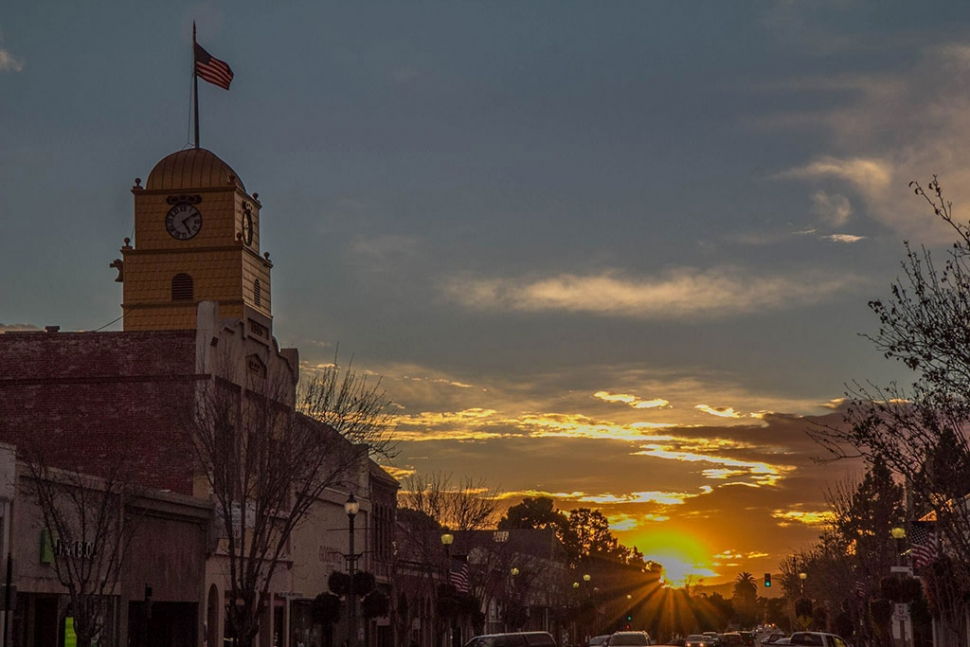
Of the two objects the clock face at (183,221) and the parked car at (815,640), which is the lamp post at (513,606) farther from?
the parked car at (815,640)

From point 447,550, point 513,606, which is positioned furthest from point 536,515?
point 447,550

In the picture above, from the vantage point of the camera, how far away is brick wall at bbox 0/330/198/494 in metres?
48.5

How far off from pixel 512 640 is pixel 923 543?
15967 millimetres

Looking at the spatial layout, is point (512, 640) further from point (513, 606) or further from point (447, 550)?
point (513, 606)

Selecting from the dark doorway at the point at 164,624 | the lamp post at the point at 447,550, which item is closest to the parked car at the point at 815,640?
the lamp post at the point at 447,550

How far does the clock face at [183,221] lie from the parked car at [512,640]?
3607cm

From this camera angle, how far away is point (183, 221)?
2864 inches

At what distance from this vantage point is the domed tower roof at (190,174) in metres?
73.0

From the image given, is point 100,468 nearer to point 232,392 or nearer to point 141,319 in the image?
point 232,392

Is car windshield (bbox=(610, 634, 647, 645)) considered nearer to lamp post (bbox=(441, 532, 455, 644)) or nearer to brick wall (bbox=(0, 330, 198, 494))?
lamp post (bbox=(441, 532, 455, 644))

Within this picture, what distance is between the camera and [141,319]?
233 ft

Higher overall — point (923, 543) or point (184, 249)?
point (184, 249)

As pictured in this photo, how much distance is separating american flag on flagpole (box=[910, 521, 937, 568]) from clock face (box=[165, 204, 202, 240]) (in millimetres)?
42205

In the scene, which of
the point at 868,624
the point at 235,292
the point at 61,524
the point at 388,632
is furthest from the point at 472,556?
the point at 61,524
